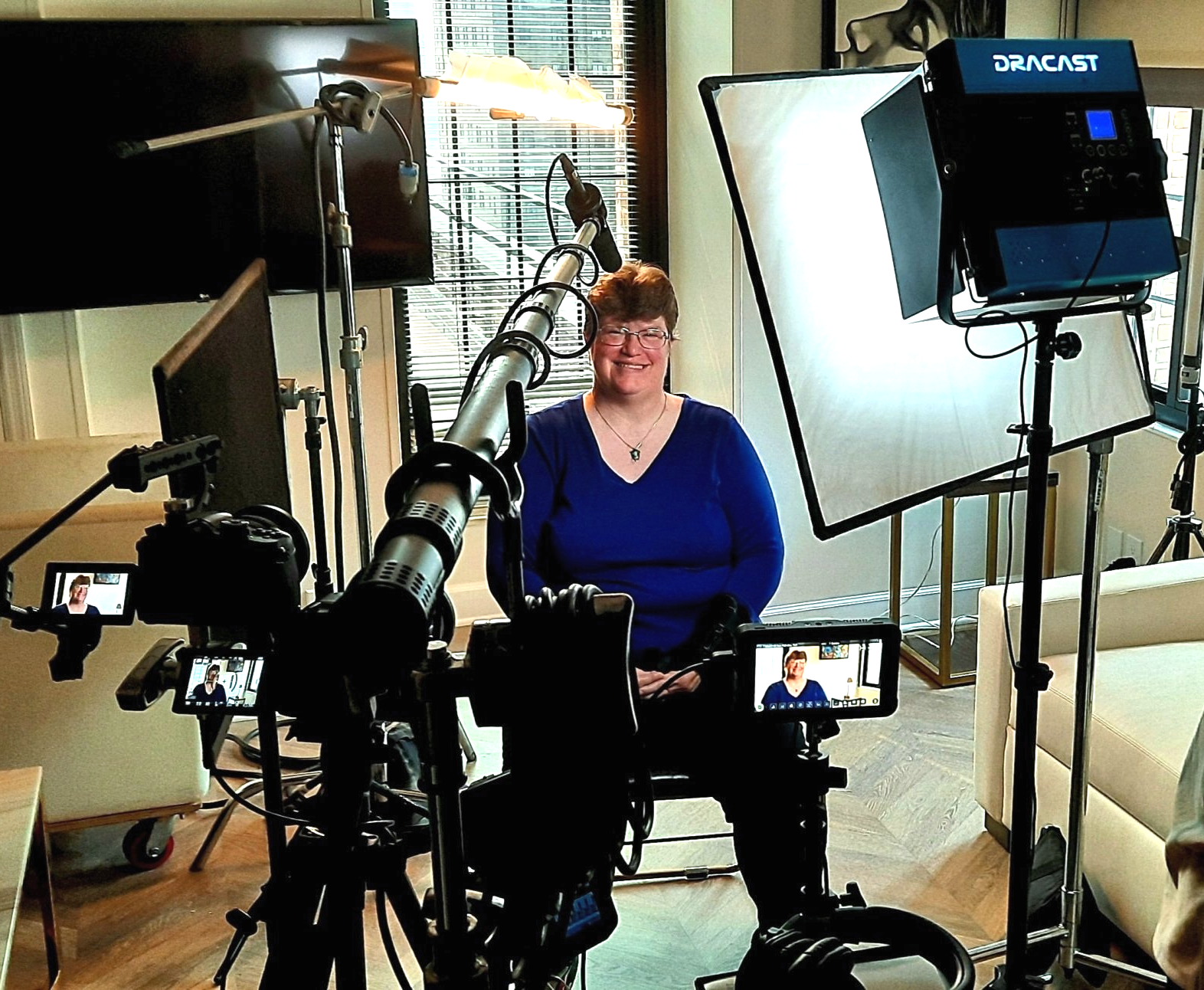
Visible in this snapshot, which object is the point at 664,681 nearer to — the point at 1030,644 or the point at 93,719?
the point at 1030,644

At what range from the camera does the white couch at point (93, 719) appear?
2.33 meters

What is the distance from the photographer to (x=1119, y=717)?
219cm

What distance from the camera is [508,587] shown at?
0.80 metres

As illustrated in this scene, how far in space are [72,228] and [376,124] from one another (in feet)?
2.41

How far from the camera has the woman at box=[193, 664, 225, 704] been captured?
1.58 meters

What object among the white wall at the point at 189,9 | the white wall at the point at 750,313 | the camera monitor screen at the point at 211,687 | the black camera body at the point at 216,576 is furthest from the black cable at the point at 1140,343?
the white wall at the point at 189,9

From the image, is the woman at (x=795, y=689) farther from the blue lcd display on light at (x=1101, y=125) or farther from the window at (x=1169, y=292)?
the window at (x=1169, y=292)

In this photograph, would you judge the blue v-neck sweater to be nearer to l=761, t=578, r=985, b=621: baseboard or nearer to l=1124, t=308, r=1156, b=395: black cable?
l=1124, t=308, r=1156, b=395: black cable

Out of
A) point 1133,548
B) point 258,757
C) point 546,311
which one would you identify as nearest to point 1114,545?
point 1133,548

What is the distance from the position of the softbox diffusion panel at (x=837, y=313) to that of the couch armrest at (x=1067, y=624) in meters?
0.80

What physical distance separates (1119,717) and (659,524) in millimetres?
848

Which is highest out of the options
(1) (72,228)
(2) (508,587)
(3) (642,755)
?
(1) (72,228)

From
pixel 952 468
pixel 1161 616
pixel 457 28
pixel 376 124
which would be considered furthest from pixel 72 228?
pixel 1161 616

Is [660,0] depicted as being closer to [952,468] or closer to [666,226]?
[666,226]
